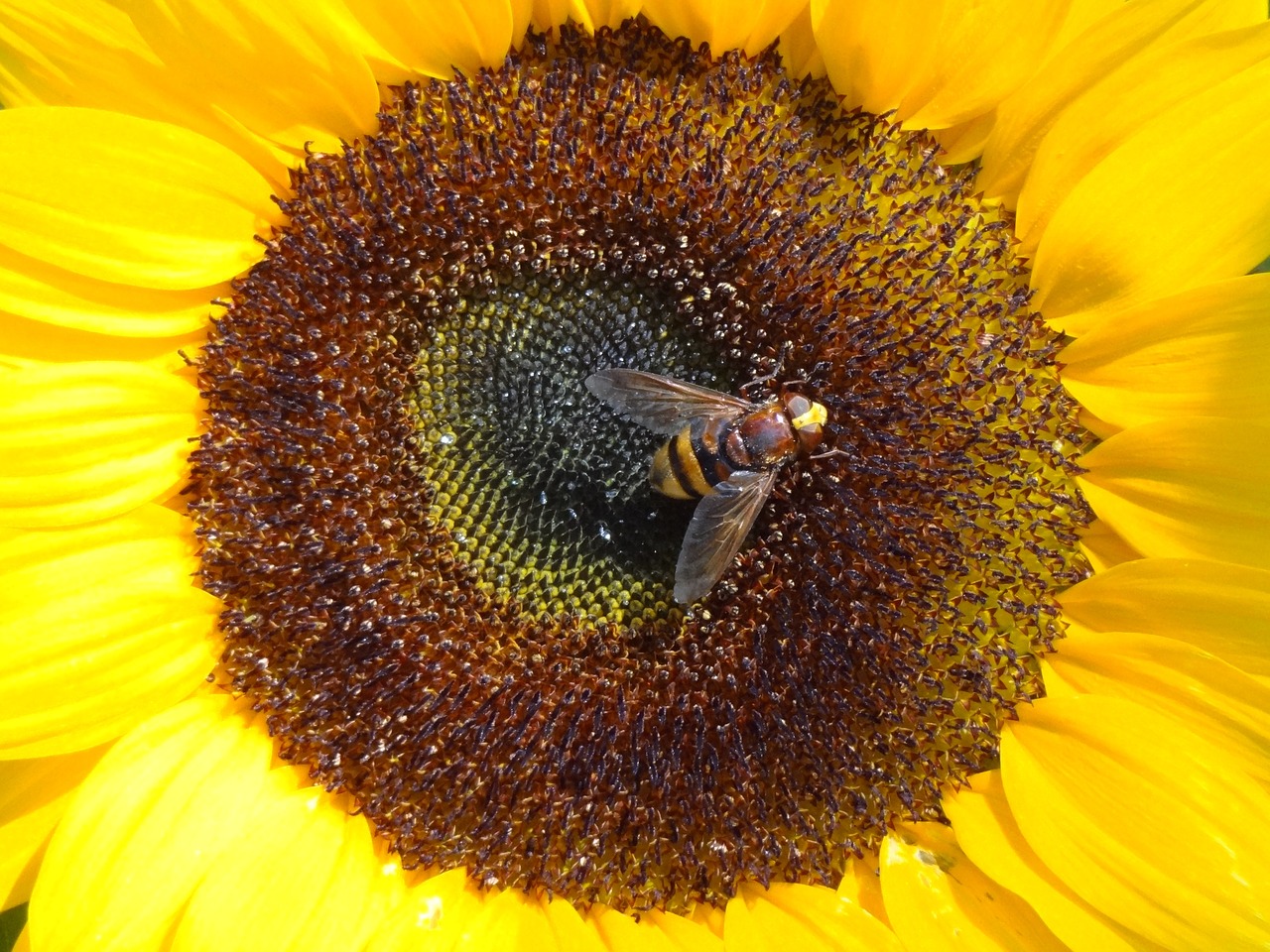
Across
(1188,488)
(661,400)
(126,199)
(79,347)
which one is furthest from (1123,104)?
(79,347)

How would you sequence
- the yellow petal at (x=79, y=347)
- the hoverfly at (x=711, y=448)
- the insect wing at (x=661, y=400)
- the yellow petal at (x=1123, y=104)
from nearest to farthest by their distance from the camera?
the yellow petal at (x=1123, y=104)
the hoverfly at (x=711, y=448)
the insect wing at (x=661, y=400)
the yellow petal at (x=79, y=347)

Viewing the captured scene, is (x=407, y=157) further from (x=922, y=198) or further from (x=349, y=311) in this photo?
(x=922, y=198)

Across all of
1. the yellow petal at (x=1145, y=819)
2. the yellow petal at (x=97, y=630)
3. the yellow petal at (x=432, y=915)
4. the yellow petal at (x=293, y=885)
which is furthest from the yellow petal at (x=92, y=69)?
the yellow petal at (x=1145, y=819)

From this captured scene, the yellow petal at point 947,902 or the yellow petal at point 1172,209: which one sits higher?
the yellow petal at point 1172,209

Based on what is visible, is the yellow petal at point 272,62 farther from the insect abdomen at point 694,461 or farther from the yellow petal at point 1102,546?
the yellow petal at point 1102,546

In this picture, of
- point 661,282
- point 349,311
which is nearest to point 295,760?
point 349,311

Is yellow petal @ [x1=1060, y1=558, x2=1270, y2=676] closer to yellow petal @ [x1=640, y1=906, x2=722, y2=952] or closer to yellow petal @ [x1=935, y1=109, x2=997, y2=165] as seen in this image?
yellow petal @ [x1=935, y1=109, x2=997, y2=165]

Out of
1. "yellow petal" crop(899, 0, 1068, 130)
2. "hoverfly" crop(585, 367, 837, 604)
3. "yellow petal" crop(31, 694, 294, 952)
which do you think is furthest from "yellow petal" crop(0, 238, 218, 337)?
"yellow petal" crop(899, 0, 1068, 130)
